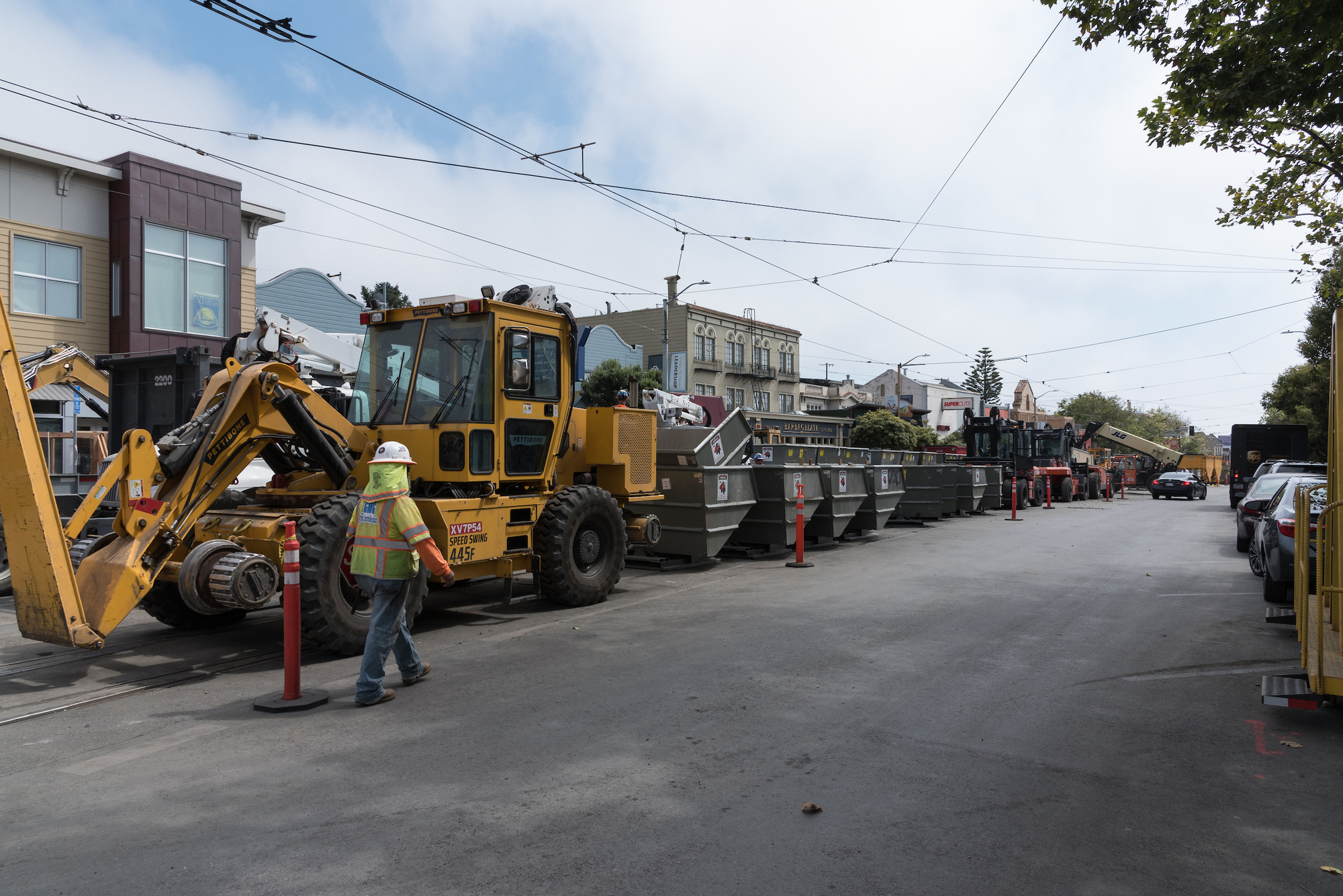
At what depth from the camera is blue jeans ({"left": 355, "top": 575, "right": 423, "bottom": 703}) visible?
591 cm

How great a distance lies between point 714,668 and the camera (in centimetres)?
685

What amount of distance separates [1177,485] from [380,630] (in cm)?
4173

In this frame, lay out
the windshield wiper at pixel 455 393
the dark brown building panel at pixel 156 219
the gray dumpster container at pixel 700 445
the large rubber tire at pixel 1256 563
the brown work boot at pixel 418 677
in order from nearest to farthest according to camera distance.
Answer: the brown work boot at pixel 418 677, the windshield wiper at pixel 455 393, the large rubber tire at pixel 1256 563, the gray dumpster container at pixel 700 445, the dark brown building panel at pixel 156 219

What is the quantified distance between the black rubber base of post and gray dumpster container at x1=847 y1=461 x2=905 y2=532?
12413 millimetres

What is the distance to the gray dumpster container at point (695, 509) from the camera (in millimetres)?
12445

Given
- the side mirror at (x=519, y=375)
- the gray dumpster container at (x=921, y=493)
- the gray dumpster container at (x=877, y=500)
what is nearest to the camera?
the side mirror at (x=519, y=375)

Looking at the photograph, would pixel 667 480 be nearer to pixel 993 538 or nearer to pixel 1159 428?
pixel 993 538

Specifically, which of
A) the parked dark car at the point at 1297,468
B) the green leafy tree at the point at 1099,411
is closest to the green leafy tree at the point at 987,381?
the green leafy tree at the point at 1099,411

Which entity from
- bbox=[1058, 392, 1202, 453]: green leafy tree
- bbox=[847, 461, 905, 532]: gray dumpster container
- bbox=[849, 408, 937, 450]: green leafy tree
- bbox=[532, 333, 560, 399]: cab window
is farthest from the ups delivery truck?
bbox=[1058, 392, 1202, 453]: green leafy tree

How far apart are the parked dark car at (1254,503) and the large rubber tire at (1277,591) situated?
2.42m

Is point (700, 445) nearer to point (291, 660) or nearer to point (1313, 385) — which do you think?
point (291, 660)

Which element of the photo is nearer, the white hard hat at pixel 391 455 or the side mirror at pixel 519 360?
the white hard hat at pixel 391 455

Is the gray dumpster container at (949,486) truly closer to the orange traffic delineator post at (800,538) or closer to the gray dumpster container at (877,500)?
the gray dumpster container at (877,500)

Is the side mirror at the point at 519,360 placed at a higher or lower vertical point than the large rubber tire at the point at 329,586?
higher
